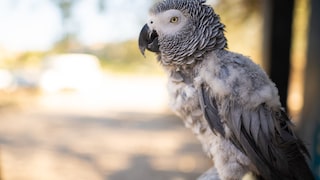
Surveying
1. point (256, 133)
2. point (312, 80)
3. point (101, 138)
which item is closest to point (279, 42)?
point (312, 80)

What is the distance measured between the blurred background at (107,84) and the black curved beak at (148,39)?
9 cm

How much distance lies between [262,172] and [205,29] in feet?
0.75

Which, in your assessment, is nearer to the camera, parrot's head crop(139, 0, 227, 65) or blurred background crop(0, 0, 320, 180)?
parrot's head crop(139, 0, 227, 65)

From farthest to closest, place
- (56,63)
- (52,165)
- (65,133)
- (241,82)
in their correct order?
(65,133), (52,165), (56,63), (241,82)

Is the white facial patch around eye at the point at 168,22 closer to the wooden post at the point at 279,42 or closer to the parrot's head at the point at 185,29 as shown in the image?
the parrot's head at the point at 185,29

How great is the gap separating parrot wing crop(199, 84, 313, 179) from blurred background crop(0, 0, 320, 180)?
166 mm

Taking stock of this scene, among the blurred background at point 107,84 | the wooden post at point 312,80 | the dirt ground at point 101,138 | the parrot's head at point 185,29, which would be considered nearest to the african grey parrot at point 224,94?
the parrot's head at point 185,29

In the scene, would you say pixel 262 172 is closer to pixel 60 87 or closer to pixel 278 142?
pixel 278 142

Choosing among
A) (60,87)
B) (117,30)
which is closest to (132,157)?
(60,87)

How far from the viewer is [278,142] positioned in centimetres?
54

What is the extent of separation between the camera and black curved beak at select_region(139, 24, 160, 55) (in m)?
0.56

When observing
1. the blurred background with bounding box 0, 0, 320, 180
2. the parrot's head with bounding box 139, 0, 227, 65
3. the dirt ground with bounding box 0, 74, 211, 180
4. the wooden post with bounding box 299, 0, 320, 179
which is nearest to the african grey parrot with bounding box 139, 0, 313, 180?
the parrot's head with bounding box 139, 0, 227, 65

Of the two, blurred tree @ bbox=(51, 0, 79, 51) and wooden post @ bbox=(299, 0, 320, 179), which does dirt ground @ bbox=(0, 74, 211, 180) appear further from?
blurred tree @ bbox=(51, 0, 79, 51)

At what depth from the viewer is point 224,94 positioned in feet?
1.71
